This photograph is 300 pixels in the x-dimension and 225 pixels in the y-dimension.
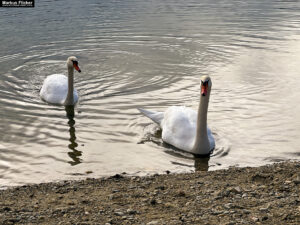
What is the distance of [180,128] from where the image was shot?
10.4m

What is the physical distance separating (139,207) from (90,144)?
13.6ft

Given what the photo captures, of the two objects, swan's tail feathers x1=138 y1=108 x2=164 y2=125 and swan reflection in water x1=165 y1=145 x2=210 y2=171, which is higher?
swan's tail feathers x1=138 y1=108 x2=164 y2=125

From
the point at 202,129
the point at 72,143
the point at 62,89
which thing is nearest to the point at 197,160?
the point at 202,129

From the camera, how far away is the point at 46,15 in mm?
27547

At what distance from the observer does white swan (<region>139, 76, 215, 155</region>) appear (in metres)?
9.73

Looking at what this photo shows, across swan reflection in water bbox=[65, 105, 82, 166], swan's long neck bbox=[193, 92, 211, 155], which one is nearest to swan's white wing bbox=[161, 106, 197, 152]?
swan's long neck bbox=[193, 92, 211, 155]

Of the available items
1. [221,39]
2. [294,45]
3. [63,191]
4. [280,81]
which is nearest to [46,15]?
[221,39]

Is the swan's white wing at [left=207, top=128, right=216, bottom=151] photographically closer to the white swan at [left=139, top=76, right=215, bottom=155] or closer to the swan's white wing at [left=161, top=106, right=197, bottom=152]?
the white swan at [left=139, top=76, right=215, bottom=155]

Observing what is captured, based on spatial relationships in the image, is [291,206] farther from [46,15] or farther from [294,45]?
[46,15]

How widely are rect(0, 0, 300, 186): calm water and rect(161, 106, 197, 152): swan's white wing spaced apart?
0.26 m

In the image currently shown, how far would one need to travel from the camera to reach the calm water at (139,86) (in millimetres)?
9969

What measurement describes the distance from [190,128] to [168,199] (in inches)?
127

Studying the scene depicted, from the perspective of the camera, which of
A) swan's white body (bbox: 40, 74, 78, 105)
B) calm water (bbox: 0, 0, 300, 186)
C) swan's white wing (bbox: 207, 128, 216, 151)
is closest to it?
calm water (bbox: 0, 0, 300, 186)

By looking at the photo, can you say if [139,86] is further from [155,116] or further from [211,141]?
[211,141]
